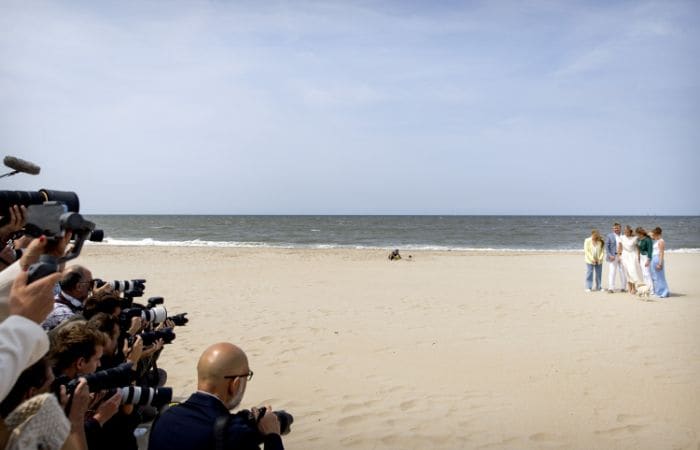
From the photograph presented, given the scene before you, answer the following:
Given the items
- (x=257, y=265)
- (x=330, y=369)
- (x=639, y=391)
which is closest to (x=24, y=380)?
(x=330, y=369)

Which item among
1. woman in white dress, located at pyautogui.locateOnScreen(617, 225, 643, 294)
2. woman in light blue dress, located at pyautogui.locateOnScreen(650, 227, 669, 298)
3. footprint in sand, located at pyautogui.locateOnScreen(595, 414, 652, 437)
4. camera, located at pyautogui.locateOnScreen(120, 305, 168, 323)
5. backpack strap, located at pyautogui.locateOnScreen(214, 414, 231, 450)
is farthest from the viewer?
woman in white dress, located at pyautogui.locateOnScreen(617, 225, 643, 294)

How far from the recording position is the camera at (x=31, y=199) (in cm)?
254

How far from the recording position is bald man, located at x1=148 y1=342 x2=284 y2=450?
2.22 meters

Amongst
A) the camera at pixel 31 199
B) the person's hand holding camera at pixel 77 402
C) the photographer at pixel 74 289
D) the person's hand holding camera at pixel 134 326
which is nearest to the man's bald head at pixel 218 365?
the person's hand holding camera at pixel 77 402

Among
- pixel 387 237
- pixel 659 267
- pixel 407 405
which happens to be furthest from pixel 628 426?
pixel 387 237

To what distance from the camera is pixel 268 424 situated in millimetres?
2426

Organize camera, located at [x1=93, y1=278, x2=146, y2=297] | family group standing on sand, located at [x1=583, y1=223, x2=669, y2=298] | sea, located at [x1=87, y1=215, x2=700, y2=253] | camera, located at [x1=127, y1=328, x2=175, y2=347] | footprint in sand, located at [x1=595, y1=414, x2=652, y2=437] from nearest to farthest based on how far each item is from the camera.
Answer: camera, located at [x1=127, y1=328, x2=175, y2=347] → footprint in sand, located at [x1=595, y1=414, x2=652, y2=437] → camera, located at [x1=93, y1=278, x2=146, y2=297] → family group standing on sand, located at [x1=583, y1=223, x2=669, y2=298] → sea, located at [x1=87, y1=215, x2=700, y2=253]

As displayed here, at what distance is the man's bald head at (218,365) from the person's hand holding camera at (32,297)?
Answer: 2.62 feet

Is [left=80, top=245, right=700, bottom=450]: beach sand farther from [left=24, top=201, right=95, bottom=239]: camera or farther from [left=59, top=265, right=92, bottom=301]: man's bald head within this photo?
[left=24, top=201, right=95, bottom=239]: camera

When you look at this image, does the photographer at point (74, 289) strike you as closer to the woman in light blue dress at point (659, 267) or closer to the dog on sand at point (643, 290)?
the dog on sand at point (643, 290)

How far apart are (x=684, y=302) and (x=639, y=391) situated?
666cm

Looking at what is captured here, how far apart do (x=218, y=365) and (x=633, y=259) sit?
Answer: 11.8m

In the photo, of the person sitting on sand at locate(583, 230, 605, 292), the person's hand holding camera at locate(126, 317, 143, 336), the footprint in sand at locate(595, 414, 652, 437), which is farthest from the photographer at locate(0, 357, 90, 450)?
the person sitting on sand at locate(583, 230, 605, 292)

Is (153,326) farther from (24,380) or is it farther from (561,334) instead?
(561,334)
